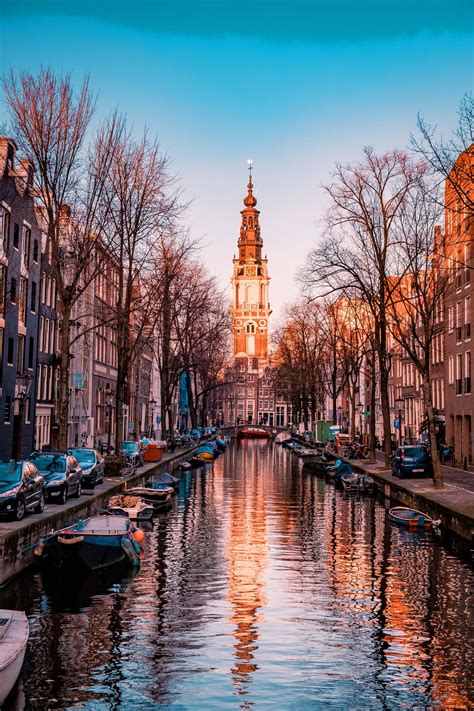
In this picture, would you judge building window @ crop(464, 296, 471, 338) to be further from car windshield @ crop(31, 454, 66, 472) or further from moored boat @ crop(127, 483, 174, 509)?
car windshield @ crop(31, 454, 66, 472)

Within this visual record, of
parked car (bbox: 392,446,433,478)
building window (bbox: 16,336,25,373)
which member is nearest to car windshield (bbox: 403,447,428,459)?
parked car (bbox: 392,446,433,478)

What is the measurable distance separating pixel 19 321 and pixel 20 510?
31.3m

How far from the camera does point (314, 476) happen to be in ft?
217

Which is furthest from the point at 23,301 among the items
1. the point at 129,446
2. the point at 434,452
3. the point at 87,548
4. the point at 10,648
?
the point at 10,648

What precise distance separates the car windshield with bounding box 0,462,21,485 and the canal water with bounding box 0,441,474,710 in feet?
14.4

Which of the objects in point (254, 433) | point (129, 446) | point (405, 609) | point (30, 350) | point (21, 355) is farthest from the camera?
point (254, 433)

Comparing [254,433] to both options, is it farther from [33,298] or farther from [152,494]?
[152,494]

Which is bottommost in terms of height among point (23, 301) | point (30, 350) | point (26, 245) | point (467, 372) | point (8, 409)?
point (8, 409)

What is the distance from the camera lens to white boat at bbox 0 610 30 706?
41.1 ft

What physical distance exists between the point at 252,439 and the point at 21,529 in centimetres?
14253

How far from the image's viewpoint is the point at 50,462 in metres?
34.2

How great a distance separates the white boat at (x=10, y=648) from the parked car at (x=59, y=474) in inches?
698

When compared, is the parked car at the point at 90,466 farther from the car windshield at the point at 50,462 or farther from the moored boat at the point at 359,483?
the moored boat at the point at 359,483

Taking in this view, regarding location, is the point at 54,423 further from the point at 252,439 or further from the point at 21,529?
the point at 252,439
